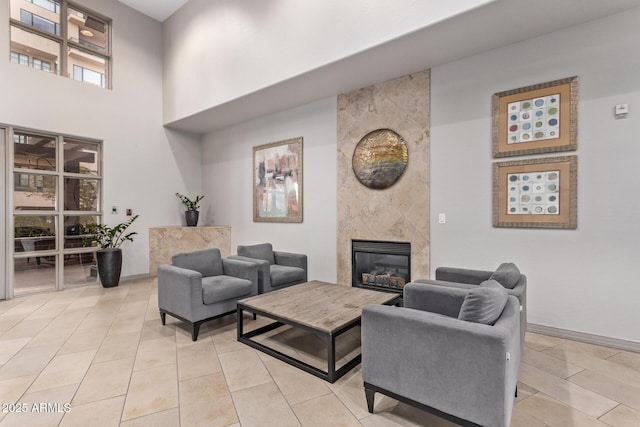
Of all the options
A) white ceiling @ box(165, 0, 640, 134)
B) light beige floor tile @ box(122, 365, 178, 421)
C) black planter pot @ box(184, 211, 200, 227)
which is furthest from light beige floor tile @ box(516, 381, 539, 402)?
black planter pot @ box(184, 211, 200, 227)

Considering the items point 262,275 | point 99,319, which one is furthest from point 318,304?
point 99,319

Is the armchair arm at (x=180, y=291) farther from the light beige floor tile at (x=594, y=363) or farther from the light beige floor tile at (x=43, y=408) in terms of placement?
the light beige floor tile at (x=594, y=363)

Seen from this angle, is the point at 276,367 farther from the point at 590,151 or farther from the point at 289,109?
the point at 289,109

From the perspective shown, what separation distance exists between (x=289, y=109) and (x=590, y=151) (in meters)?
4.12

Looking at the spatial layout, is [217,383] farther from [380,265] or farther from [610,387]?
[610,387]

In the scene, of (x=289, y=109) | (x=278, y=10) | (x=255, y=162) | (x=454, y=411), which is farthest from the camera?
(x=255, y=162)

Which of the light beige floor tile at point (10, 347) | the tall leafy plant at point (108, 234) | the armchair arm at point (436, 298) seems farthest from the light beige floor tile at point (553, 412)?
the tall leafy plant at point (108, 234)

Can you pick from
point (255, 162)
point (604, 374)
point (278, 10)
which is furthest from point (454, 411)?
point (255, 162)

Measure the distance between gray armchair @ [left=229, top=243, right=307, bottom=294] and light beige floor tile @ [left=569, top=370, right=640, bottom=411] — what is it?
3.06 metres

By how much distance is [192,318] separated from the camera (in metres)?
3.04

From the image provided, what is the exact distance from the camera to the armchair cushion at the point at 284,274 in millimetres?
4098

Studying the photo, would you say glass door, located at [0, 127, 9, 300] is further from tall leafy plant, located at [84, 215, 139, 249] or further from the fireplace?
the fireplace

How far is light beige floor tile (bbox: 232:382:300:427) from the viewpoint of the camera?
186cm

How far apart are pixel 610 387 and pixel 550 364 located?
1.26 ft
